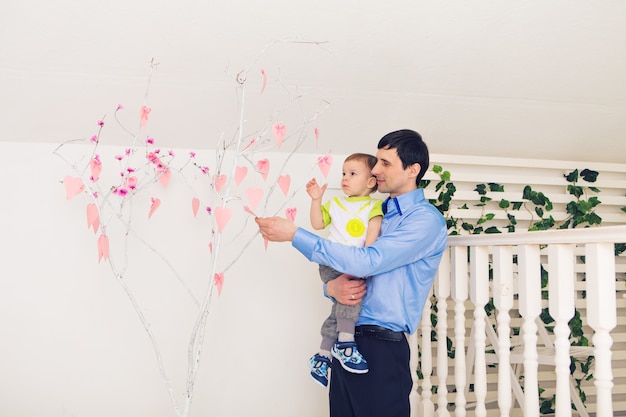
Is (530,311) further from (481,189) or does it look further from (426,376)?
(481,189)

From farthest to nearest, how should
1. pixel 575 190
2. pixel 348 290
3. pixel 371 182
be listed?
pixel 575 190 → pixel 371 182 → pixel 348 290

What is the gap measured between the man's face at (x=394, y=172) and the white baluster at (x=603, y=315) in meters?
0.78

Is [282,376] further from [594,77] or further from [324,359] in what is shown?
[594,77]

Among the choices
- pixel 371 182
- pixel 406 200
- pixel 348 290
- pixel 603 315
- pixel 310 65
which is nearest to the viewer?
pixel 603 315

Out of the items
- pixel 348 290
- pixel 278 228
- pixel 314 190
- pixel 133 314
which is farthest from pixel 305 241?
pixel 133 314

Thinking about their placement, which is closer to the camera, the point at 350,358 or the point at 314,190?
the point at 350,358

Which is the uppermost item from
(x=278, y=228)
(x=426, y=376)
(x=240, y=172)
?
(x=240, y=172)

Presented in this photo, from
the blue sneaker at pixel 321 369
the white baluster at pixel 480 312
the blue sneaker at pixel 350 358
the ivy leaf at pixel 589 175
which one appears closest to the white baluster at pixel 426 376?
the white baluster at pixel 480 312

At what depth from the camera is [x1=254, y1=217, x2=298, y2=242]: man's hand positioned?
88.4 inches

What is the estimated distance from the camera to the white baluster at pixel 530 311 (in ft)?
6.91

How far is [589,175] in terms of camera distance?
3682mm

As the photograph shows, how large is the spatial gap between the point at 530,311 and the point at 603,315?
37cm

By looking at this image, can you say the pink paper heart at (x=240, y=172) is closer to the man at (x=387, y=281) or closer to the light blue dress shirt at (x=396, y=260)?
the man at (x=387, y=281)

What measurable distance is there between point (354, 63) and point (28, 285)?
1981mm
